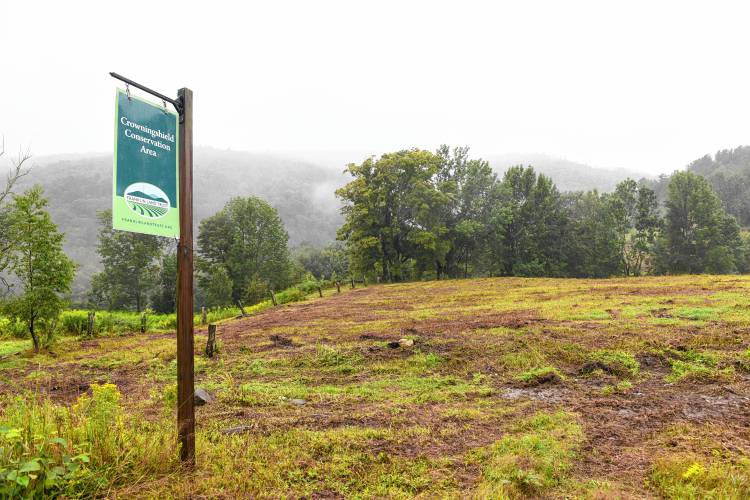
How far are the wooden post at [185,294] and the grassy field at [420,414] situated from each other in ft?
0.93

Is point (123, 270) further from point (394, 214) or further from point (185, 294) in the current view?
point (185, 294)

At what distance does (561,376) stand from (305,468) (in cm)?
560

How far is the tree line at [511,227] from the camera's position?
145 ft

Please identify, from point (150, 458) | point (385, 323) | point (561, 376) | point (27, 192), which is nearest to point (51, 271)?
point (27, 192)

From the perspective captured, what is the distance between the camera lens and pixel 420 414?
247 inches

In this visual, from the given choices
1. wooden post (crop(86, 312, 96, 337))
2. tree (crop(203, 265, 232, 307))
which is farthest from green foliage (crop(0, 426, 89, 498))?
tree (crop(203, 265, 232, 307))

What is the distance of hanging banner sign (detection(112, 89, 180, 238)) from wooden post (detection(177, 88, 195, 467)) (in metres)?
0.08

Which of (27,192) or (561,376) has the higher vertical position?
(27,192)

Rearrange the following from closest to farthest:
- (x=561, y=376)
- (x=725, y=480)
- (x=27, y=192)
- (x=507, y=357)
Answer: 1. (x=725, y=480)
2. (x=561, y=376)
3. (x=507, y=357)
4. (x=27, y=192)

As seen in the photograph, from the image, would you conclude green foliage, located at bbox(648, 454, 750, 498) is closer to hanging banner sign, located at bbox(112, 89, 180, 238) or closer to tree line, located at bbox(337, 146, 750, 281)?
hanging banner sign, located at bbox(112, 89, 180, 238)

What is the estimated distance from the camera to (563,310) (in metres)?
15.6

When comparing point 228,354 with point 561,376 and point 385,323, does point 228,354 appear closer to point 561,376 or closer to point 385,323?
point 385,323

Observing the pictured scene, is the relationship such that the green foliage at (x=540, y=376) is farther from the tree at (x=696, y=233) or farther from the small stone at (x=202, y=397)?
the tree at (x=696, y=233)

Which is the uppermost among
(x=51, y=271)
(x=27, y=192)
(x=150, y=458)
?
(x=27, y=192)
